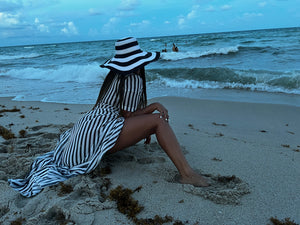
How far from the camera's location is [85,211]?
2334 millimetres

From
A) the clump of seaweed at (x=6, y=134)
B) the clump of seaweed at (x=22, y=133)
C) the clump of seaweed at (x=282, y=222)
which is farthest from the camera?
the clump of seaweed at (x=22, y=133)

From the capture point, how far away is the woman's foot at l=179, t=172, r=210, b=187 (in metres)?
2.69

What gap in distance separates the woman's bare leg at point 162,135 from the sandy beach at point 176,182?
0.13m

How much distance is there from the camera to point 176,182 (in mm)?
2789

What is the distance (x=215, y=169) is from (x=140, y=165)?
2.70 ft

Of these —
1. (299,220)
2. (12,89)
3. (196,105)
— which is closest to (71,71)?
(12,89)

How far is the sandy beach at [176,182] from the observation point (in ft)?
7.60

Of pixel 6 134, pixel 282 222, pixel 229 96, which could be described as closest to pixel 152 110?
pixel 282 222

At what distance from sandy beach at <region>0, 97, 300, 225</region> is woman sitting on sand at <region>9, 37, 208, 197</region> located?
0.41 feet

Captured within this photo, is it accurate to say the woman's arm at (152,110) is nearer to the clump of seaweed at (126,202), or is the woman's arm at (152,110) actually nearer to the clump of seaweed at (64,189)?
the clump of seaweed at (126,202)

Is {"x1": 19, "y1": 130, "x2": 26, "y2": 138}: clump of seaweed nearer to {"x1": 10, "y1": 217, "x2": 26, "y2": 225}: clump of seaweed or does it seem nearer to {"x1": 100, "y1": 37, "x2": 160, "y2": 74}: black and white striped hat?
{"x1": 10, "y1": 217, "x2": 26, "y2": 225}: clump of seaweed

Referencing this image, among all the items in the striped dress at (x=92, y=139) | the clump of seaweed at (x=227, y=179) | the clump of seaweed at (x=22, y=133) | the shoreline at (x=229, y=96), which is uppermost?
the striped dress at (x=92, y=139)

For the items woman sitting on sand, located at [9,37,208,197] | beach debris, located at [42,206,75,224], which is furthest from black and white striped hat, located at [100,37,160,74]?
beach debris, located at [42,206,75,224]

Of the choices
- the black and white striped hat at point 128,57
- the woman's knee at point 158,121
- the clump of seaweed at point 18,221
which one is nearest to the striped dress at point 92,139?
the black and white striped hat at point 128,57
